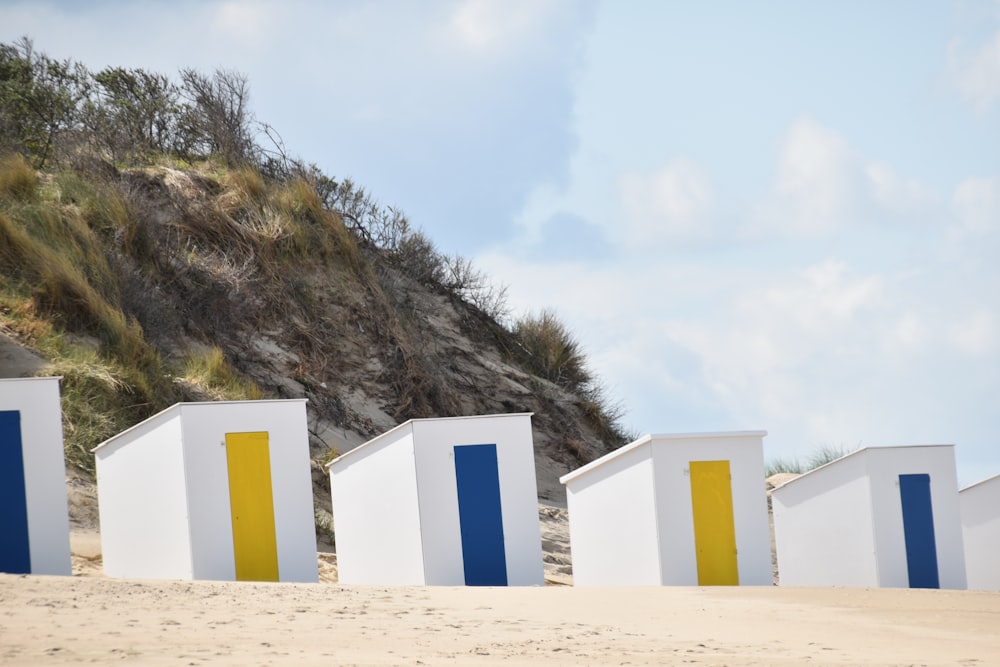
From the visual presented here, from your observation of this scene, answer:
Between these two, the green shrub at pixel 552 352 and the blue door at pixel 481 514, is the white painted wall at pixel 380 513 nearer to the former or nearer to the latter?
the blue door at pixel 481 514

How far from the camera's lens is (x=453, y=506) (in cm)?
1191

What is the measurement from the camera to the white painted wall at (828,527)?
474 inches

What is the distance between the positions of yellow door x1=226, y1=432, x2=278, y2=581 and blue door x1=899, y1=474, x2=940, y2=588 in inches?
248

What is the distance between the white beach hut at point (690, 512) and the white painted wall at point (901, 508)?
127 cm

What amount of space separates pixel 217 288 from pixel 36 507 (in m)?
10.4

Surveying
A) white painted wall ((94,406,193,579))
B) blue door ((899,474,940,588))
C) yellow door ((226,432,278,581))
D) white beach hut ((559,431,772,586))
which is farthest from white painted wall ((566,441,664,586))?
white painted wall ((94,406,193,579))

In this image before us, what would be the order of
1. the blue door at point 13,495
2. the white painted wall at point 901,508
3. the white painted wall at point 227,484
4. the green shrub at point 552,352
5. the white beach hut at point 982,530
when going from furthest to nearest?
1. the green shrub at point 552,352
2. the white beach hut at point 982,530
3. the white painted wall at point 901,508
4. the white painted wall at point 227,484
5. the blue door at point 13,495

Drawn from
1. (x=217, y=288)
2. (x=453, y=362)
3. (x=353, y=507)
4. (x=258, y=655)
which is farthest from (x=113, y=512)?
(x=453, y=362)

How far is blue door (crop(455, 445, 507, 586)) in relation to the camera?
1193cm

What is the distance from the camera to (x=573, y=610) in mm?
9469

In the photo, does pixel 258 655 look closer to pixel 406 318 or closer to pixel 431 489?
pixel 431 489

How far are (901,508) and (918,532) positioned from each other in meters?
0.31

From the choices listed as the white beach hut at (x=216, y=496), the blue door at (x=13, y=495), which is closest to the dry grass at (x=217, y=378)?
the white beach hut at (x=216, y=496)

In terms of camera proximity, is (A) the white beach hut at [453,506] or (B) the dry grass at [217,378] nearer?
(A) the white beach hut at [453,506]
